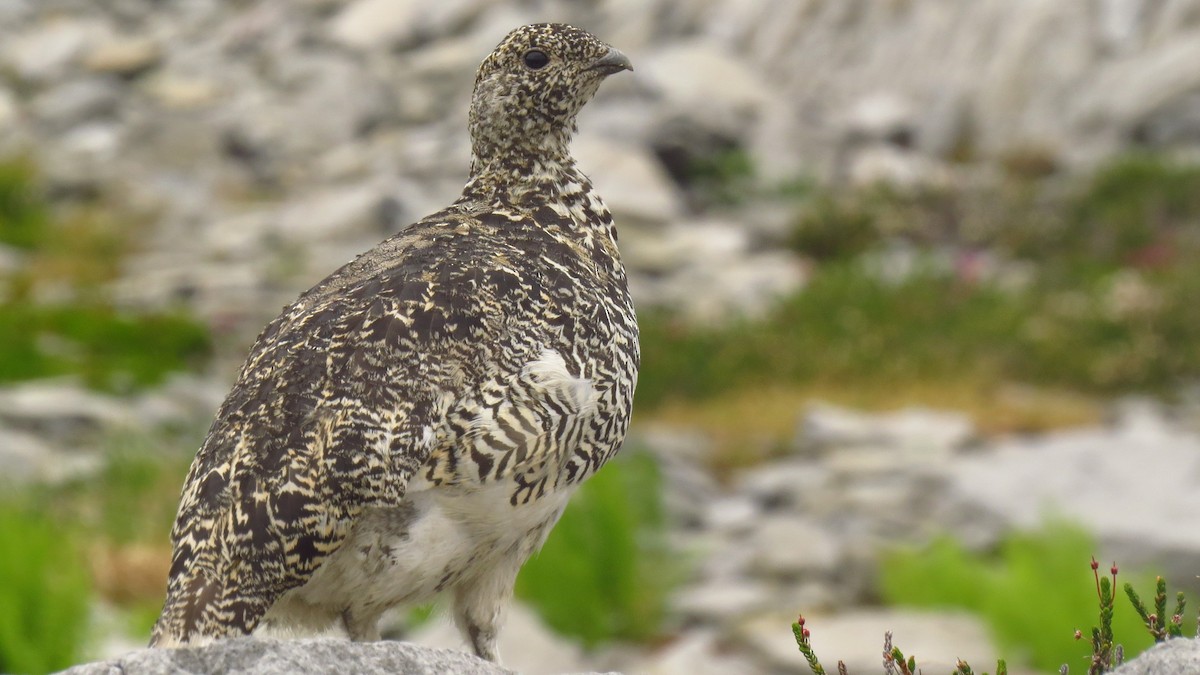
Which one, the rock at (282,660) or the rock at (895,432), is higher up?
the rock at (895,432)

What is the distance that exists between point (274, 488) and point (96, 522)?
791 centimetres

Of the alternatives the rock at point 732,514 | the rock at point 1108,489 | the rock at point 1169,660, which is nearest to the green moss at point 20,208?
the rock at point 732,514

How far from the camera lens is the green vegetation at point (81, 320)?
1617 cm

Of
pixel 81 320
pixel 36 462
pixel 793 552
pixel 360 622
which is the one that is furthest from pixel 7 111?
pixel 360 622

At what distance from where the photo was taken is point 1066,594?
8328mm

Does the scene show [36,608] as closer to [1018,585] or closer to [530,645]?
[530,645]

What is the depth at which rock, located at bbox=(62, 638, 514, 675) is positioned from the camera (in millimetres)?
3361

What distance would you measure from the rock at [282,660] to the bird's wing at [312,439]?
31 cm

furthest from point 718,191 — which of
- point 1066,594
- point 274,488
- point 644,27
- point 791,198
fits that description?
point 274,488

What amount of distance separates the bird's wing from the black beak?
4.76ft

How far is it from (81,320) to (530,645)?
1035 centimetres

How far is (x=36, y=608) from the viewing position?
793 centimetres

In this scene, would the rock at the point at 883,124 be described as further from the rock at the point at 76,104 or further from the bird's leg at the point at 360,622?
the bird's leg at the point at 360,622

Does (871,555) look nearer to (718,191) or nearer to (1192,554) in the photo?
(1192,554)
